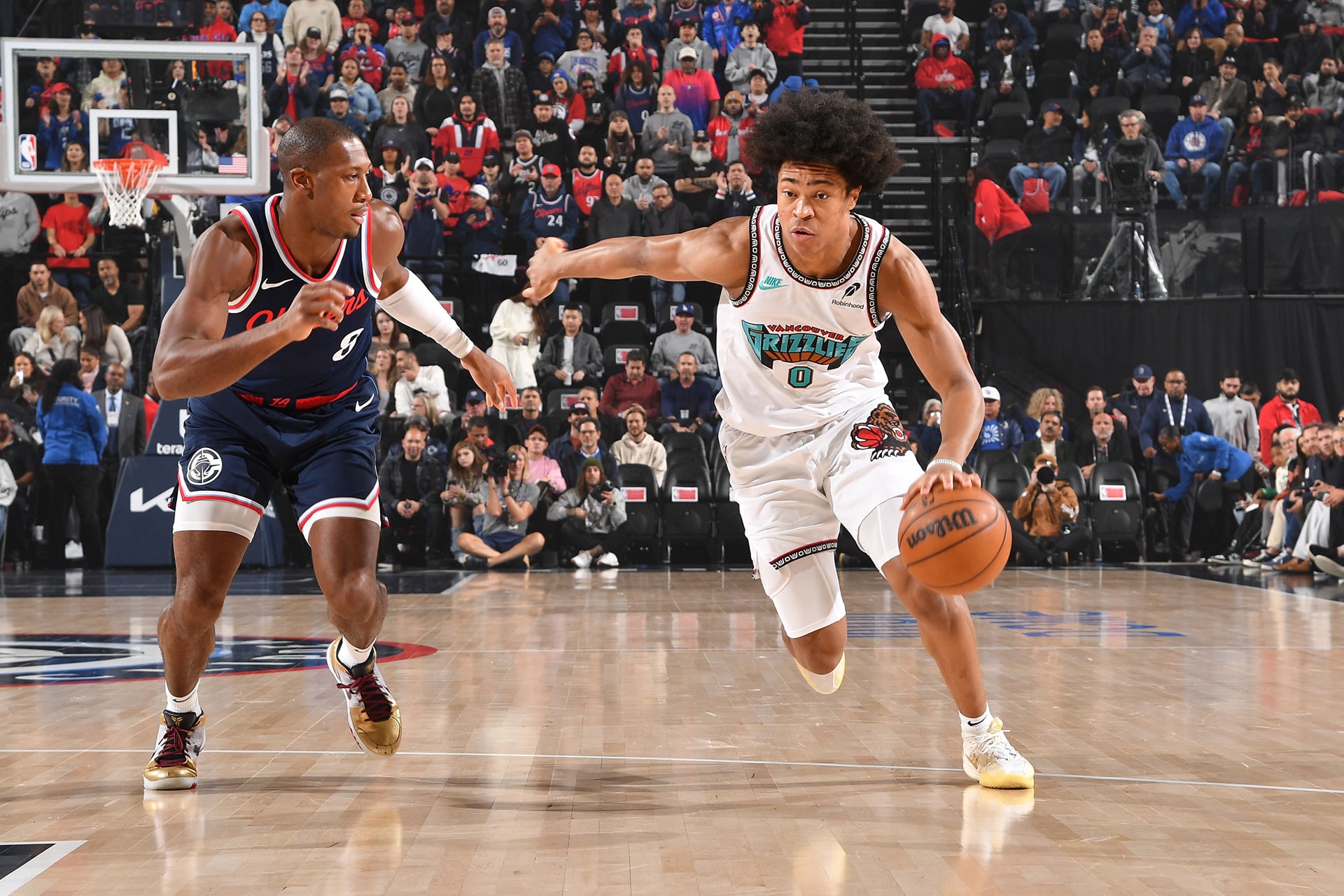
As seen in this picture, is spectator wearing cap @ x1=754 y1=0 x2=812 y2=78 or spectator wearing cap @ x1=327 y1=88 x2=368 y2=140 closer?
spectator wearing cap @ x1=327 y1=88 x2=368 y2=140

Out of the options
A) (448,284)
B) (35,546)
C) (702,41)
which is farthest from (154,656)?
(702,41)

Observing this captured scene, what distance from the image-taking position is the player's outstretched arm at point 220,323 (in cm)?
342

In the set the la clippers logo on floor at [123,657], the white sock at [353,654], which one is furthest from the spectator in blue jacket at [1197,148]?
the white sock at [353,654]

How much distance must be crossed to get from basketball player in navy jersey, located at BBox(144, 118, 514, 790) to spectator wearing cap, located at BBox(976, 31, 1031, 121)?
13.5 meters

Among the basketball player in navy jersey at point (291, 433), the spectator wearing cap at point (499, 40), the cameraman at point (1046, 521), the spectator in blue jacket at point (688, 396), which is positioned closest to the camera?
the basketball player in navy jersey at point (291, 433)

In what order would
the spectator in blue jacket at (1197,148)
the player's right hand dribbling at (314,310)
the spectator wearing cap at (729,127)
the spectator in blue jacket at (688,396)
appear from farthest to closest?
the spectator wearing cap at (729,127)
the spectator in blue jacket at (1197,148)
the spectator in blue jacket at (688,396)
the player's right hand dribbling at (314,310)

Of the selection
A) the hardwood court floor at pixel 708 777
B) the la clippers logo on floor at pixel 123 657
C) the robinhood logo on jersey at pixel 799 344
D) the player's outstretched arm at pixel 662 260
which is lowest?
the la clippers logo on floor at pixel 123 657

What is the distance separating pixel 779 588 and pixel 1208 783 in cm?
142

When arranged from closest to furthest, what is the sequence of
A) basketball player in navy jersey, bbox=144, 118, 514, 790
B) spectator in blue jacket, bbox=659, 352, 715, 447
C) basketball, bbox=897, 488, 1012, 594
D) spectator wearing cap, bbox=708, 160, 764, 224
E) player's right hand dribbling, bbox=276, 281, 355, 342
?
1. player's right hand dribbling, bbox=276, 281, 355, 342
2. basketball, bbox=897, 488, 1012, 594
3. basketball player in navy jersey, bbox=144, 118, 514, 790
4. spectator in blue jacket, bbox=659, 352, 715, 447
5. spectator wearing cap, bbox=708, 160, 764, 224

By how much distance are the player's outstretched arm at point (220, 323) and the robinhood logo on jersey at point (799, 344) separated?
1.35 meters

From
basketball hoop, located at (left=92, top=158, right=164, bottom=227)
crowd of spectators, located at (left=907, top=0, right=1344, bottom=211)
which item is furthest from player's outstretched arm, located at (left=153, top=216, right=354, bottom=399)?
crowd of spectators, located at (left=907, top=0, right=1344, bottom=211)

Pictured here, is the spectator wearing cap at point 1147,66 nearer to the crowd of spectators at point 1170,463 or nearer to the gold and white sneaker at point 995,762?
the crowd of spectators at point 1170,463

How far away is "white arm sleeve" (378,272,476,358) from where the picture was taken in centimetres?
462

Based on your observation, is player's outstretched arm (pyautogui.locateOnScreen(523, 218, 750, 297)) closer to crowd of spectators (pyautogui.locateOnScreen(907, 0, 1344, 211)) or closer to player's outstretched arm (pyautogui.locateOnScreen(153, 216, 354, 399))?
player's outstretched arm (pyautogui.locateOnScreen(153, 216, 354, 399))
